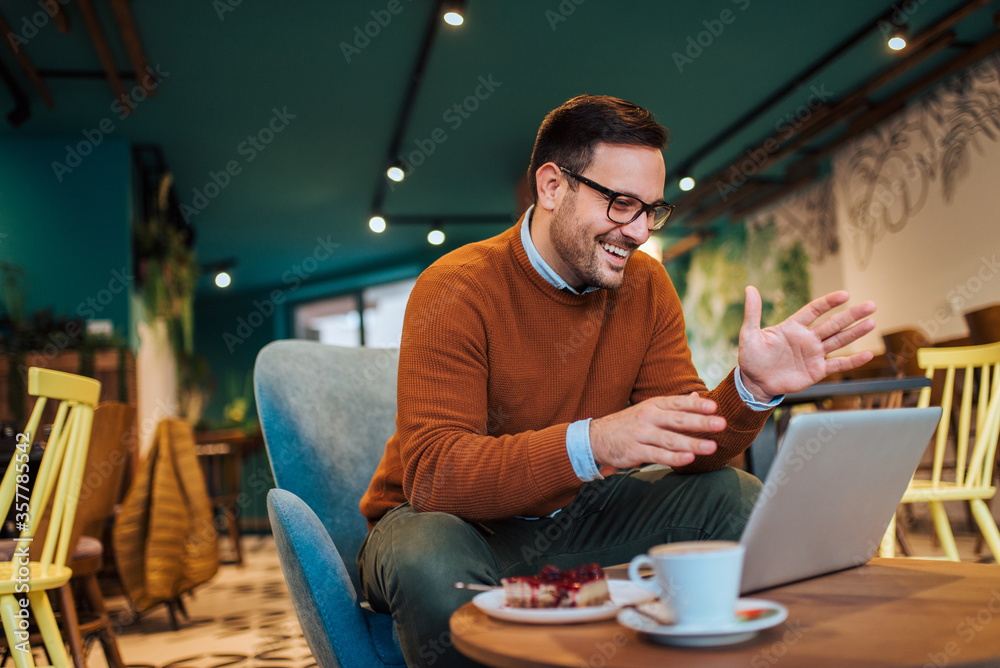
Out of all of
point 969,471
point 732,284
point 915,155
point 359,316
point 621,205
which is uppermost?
point 915,155

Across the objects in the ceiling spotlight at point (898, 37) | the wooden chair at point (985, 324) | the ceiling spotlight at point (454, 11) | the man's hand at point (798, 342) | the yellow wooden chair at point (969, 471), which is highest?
the ceiling spotlight at point (454, 11)

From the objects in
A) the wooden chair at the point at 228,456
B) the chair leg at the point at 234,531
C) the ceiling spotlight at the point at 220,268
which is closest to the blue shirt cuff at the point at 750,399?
the chair leg at the point at 234,531

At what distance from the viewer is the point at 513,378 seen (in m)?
1.41

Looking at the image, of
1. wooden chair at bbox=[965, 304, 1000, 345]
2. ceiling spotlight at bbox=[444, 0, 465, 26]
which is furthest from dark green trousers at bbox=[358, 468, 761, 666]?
ceiling spotlight at bbox=[444, 0, 465, 26]

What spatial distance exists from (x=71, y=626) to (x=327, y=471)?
3.45ft

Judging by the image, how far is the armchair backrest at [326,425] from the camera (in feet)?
5.25

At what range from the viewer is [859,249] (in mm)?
6418

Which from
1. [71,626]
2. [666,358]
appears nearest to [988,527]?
[666,358]

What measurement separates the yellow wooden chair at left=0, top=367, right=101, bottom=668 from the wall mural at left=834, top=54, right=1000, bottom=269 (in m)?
5.29

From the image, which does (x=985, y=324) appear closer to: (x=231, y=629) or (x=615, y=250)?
(x=615, y=250)

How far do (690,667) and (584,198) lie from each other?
1.03 meters

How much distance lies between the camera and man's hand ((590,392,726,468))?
0.93 meters

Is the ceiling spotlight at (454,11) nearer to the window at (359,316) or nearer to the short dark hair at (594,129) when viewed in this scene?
the short dark hair at (594,129)

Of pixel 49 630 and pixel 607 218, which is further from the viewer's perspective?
pixel 49 630
